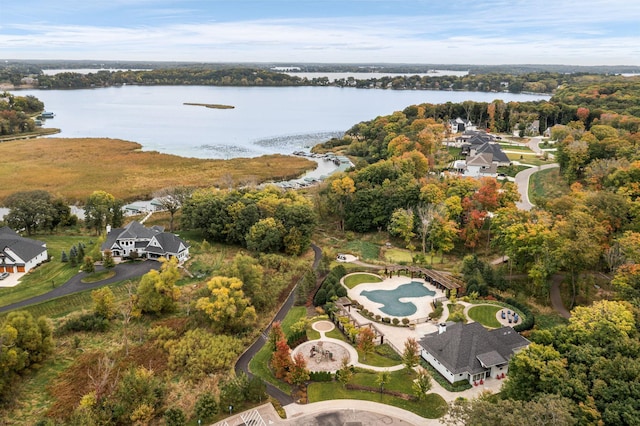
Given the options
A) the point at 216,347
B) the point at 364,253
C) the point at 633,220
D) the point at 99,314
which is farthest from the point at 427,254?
the point at 99,314

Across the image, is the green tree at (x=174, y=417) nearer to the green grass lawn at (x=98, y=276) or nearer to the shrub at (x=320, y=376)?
the shrub at (x=320, y=376)

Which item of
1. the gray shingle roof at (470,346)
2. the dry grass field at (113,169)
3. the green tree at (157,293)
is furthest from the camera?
the dry grass field at (113,169)

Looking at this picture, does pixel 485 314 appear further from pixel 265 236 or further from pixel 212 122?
pixel 212 122

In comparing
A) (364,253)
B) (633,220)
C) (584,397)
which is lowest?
(364,253)

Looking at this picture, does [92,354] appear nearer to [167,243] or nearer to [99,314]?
[99,314]

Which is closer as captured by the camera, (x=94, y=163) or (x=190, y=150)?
(x=94, y=163)

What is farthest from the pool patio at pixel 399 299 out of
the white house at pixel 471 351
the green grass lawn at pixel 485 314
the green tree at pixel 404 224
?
the green tree at pixel 404 224

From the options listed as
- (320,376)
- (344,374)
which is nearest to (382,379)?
(344,374)

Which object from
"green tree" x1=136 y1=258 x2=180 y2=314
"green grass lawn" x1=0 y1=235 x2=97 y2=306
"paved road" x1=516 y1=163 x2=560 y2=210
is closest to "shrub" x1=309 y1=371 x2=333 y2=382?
"green tree" x1=136 y1=258 x2=180 y2=314
